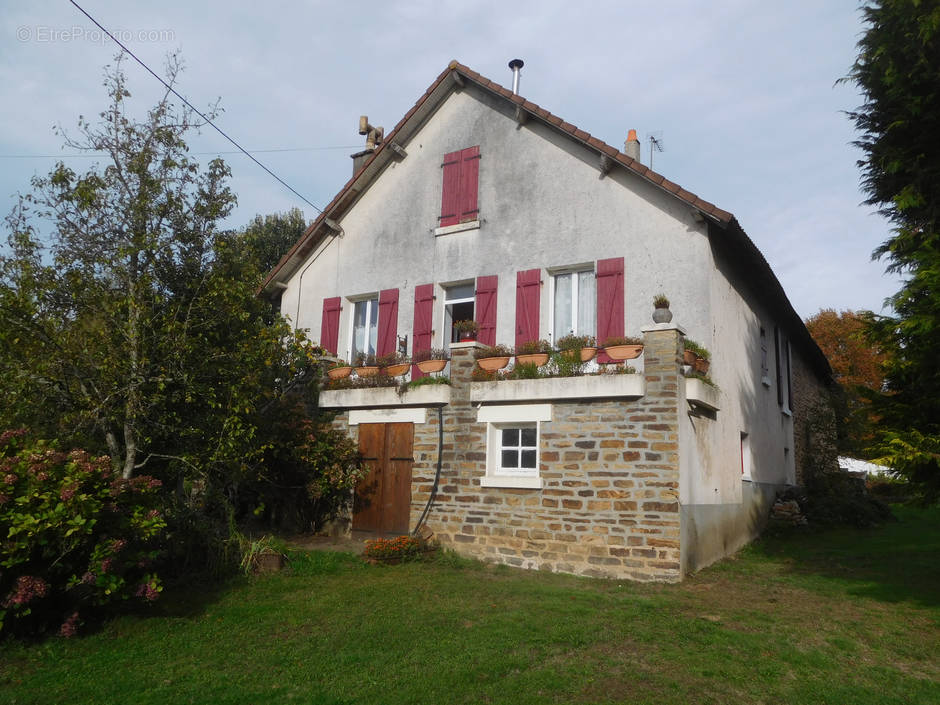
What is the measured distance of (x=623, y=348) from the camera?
30.5 feet

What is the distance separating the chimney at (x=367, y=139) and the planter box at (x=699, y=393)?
8835 mm

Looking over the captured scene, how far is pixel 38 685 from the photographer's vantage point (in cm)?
520

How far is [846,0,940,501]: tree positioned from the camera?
24.2 ft

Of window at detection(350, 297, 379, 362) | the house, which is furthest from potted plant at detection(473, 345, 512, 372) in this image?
window at detection(350, 297, 379, 362)

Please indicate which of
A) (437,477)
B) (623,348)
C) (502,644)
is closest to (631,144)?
(623,348)

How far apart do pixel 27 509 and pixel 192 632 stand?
73.2 inches

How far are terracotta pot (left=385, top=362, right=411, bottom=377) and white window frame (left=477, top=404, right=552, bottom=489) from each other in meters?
1.73

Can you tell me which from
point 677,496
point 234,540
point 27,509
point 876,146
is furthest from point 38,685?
point 876,146

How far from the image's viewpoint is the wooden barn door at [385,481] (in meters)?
11.1

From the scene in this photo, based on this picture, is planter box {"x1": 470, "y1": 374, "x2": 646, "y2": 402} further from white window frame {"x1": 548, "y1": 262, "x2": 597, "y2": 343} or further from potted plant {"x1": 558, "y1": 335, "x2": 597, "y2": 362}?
white window frame {"x1": 548, "y1": 262, "x2": 597, "y2": 343}

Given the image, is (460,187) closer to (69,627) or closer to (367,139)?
(367,139)

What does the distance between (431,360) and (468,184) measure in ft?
11.4

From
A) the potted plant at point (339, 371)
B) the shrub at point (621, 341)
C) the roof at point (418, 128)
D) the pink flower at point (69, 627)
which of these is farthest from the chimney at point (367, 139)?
the pink flower at point (69, 627)

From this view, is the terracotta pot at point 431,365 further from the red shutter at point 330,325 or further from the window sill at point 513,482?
the red shutter at point 330,325
